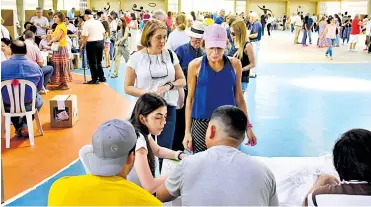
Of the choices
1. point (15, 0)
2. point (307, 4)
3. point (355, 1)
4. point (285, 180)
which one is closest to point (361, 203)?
point (285, 180)

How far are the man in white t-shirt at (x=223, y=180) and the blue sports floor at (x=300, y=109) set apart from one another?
2095mm

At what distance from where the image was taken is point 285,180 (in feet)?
9.35

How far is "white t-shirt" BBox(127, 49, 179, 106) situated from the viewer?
11.6ft

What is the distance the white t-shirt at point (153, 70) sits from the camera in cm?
355

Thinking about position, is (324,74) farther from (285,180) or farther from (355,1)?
(355,1)

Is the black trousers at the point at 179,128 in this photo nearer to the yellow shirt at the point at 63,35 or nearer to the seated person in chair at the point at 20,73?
the seated person in chair at the point at 20,73

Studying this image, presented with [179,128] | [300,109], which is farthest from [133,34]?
[179,128]

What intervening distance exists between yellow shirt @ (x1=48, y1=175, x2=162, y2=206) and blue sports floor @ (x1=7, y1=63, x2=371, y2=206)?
2.07 m

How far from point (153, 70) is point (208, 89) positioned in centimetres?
58

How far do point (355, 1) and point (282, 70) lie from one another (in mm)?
25998

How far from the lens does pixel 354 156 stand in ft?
5.93

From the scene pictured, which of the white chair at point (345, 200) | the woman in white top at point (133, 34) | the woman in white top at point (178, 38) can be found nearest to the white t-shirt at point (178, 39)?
the woman in white top at point (178, 38)

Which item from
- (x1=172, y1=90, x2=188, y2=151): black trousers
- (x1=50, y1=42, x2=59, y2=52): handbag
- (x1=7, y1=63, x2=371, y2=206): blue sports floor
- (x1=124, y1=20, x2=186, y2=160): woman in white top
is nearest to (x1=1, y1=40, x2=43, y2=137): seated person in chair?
(x1=7, y1=63, x2=371, y2=206): blue sports floor

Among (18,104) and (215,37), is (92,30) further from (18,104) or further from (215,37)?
Result: (215,37)
